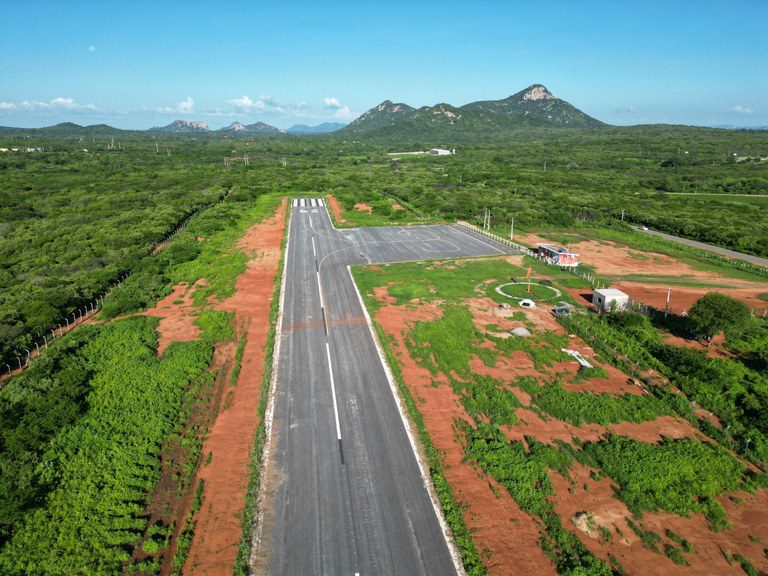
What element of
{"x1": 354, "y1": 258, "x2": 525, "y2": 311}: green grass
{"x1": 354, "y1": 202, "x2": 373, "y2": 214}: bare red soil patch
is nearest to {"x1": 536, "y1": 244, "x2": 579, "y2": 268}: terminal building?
{"x1": 354, "y1": 258, "x2": 525, "y2": 311}: green grass

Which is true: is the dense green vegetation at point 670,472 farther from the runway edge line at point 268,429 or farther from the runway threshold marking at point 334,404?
the runway edge line at point 268,429

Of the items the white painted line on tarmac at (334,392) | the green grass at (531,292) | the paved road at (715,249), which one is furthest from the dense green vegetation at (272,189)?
the green grass at (531,292)

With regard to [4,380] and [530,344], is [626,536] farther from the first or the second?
[4,380]

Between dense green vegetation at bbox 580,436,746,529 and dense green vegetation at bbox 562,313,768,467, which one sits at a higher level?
dense green vegetation at bbox 562,313,768,467

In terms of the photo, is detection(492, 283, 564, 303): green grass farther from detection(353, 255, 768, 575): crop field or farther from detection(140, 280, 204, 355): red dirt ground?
detection(140, 280, 204, 355): red dirt ground

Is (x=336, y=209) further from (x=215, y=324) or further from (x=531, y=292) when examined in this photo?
(x=215, y=324)
